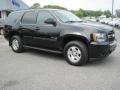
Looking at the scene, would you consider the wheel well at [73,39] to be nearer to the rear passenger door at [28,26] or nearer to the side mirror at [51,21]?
the side mirror at [51,21]

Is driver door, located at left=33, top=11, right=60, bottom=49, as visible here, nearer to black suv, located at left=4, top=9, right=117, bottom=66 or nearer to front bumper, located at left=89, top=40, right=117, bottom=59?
black suv, located at left=4, top=9, right=117, bottom=66

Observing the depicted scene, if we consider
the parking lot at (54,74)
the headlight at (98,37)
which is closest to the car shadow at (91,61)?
the parking lot at (54,74)

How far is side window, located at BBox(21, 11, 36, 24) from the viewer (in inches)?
290

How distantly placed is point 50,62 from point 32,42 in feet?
4.04

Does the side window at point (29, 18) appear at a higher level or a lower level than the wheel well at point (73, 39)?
higher

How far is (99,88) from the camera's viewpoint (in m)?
4.40

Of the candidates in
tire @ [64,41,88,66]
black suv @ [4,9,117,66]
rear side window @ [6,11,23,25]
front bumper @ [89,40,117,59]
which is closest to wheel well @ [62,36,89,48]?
black suv @ [4,9,117,66]

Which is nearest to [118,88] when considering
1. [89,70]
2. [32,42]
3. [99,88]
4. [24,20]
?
[99,88]

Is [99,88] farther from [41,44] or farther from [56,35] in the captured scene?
[41,44]

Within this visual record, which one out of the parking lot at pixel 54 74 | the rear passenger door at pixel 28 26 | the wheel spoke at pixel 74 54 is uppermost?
the rear passenger door at pixel 28 26

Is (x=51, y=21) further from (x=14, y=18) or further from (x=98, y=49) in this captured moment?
(x=14, y=18)

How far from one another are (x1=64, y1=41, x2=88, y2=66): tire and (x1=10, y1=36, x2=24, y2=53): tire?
7.92 feet

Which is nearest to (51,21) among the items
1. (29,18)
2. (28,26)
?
(28,26)

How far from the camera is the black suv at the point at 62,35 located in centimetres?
586
